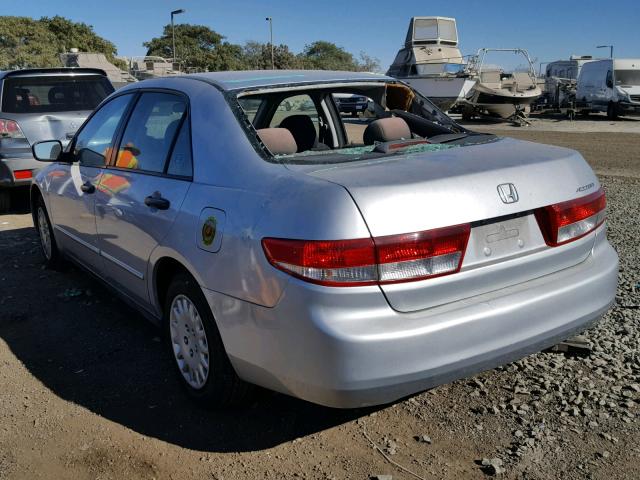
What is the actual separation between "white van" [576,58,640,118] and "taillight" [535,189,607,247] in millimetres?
23616

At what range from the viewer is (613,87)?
24.6 meters

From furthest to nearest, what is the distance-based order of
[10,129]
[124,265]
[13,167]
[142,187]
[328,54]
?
[328,54]
[10,129]
[13,167]
[124,265]
[142,187]

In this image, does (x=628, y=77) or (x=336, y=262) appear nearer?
(x=336, y=262)

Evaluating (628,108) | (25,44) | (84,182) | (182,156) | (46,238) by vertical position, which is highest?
(25,44)

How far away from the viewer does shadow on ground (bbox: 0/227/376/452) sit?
10.5 ft

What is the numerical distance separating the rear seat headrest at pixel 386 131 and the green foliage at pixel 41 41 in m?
43.2

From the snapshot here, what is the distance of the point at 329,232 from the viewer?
245 cm

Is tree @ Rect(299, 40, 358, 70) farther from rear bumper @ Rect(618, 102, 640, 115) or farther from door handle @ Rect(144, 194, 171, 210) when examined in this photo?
door handle @ Rect(144, 194, 171, 210)

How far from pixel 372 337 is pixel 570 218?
3.92 ft

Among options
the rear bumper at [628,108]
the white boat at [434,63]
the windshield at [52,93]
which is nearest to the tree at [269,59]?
the white boat at [434,63]

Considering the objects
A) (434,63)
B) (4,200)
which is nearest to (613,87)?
(434,63)

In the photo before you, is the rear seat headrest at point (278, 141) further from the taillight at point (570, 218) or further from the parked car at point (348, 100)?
the taillight at point (570, 218)

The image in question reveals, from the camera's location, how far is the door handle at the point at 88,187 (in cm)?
431

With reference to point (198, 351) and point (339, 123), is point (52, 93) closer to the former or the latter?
point (339, 123)
